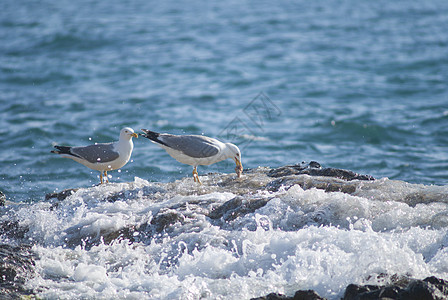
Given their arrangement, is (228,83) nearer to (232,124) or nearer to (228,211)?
(232,124)

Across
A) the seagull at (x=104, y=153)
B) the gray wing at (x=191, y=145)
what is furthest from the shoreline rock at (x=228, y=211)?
the seagull at (x=104, y=153)

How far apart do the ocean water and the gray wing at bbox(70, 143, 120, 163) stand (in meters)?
0.65

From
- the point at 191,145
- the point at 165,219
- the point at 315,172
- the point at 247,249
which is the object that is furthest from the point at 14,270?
the point at 315,172

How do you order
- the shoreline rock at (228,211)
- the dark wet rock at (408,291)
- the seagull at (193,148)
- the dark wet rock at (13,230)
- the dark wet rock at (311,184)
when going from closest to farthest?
the dark wet rock at (408,291), the shoreline rock at (228,211), the dark wet rock at (13,230), the dark wet rock at (311,184), the seagull at (193,148)

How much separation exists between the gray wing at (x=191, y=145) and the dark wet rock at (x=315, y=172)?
3.31 ft

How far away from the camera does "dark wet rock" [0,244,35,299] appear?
5.28 m

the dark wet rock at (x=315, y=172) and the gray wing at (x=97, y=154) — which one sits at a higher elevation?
the gray wing at (x=97, y=154)

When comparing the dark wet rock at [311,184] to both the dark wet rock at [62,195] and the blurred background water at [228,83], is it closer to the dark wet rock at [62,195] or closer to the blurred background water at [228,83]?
the dark wet rock at [62,195]

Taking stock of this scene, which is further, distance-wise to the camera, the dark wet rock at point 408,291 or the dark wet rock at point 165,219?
the dark wet rock at point 165,219

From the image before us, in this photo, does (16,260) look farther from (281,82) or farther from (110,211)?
(281,82)

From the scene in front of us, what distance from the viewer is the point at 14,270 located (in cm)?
555

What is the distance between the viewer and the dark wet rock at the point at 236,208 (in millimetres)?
6528

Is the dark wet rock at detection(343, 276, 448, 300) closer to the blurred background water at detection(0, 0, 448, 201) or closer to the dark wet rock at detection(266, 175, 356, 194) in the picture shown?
the dark wet rock at detection(266, 175, 356, 194)

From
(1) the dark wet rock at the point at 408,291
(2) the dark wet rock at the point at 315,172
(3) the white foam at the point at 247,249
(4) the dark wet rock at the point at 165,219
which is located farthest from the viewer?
(2) the dark wet rock at the point at 315,172
